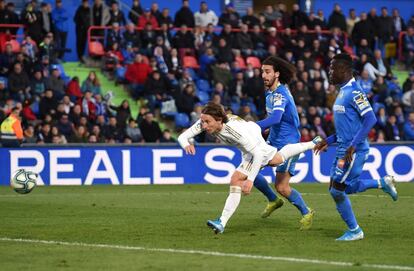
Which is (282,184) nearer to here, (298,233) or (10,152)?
(298,233)

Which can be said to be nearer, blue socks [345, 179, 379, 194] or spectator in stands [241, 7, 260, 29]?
blue socks [345, 179, 379, 194]

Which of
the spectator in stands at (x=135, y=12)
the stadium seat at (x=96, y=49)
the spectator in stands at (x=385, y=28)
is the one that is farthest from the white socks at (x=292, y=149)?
the spectator in stands at (x=385, y=28)

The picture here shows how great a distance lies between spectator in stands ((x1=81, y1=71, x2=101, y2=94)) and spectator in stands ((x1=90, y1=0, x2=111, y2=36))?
2.81m

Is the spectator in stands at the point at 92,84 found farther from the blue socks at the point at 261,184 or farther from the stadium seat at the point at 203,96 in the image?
the blue socks at the point at 261,184

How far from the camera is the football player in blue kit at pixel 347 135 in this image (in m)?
12.2

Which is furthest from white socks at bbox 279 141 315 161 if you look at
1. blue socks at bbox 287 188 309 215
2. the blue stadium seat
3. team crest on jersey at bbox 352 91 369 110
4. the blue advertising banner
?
the blue stadium seat

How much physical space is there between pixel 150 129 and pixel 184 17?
594 cm

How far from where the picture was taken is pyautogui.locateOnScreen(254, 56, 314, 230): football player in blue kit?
1398 cm

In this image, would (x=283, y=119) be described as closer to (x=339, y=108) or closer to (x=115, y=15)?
(x=339, y=108)

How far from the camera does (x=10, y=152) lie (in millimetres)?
24266

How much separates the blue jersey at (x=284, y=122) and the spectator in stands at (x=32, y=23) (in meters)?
16.2

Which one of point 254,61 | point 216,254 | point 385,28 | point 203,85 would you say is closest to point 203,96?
point 203,85

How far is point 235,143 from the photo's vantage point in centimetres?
1309

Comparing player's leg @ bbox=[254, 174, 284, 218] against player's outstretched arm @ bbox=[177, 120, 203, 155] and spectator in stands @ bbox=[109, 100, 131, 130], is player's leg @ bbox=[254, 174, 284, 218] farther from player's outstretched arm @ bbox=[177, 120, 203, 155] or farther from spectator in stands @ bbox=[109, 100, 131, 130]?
spectator in stands @ bbox=[109, 100, 131, 130]
